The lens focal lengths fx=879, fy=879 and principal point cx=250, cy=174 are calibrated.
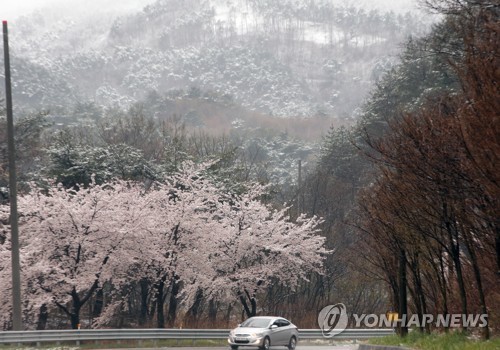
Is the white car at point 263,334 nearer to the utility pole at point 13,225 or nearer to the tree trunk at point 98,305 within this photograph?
the utility pole at point 13,225

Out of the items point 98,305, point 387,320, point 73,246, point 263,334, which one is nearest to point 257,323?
point 263,334

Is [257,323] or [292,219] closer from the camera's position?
[257,323]

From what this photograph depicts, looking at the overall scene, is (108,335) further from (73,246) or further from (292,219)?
(292,219)

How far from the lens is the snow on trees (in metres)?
40.4

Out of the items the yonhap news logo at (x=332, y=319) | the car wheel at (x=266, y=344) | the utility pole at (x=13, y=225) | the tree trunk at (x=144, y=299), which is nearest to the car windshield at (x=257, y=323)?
the car wheel at (x=266, y=344)

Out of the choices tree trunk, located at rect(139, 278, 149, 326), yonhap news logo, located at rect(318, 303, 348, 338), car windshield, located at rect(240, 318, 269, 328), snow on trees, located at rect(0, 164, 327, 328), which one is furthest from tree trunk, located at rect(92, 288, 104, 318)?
car windshield, located at rect(240, 318, 269, 328)

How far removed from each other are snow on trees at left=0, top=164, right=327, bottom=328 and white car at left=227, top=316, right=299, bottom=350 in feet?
30.9

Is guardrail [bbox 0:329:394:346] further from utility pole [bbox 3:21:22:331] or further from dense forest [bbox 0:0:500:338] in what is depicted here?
dense forest [bbox 0:0:500:338]

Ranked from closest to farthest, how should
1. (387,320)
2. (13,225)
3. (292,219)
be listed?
1. (13,225)
2. (387,320)
3. (292,219)

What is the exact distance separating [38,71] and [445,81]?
15350 cm

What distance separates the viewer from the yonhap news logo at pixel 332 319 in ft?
156

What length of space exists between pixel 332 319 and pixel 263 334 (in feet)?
70.6

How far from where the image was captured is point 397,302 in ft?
101

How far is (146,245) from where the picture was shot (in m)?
42.7
